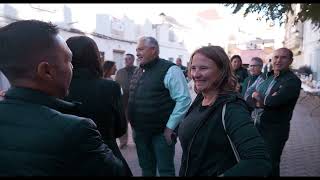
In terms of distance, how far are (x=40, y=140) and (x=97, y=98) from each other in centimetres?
144

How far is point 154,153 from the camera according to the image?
14.2 feet

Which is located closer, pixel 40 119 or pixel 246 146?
pixel 40 119

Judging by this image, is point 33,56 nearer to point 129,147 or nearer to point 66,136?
point 66,136

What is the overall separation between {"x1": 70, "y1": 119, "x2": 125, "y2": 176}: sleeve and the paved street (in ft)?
13.8

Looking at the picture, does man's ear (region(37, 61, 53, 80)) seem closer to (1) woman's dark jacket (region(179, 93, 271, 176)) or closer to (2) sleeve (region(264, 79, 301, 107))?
(1) woman's dark jacket (region(179, 93, 271, 176))

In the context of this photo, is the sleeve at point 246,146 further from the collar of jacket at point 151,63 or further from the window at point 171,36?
the window at point 171,36

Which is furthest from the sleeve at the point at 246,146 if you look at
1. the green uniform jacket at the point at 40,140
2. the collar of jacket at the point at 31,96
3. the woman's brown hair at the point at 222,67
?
the collar of jacket at the point at 31,96

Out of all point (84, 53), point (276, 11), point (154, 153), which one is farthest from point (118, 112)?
point (276, 11)

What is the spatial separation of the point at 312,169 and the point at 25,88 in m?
5.36

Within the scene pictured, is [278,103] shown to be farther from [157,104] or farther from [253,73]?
[253,73]

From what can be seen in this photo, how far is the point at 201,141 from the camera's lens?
201cm

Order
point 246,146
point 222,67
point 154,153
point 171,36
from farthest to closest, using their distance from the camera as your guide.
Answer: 1. point 171,36
2. point 154,153
3. point 222,67
4. point 246,146

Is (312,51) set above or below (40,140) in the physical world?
above

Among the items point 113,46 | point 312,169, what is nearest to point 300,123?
point 312,169
